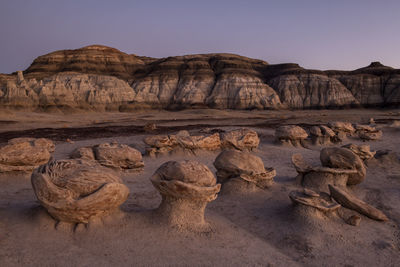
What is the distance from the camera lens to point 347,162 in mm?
6305

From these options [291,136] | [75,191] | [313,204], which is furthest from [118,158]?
[291,136]

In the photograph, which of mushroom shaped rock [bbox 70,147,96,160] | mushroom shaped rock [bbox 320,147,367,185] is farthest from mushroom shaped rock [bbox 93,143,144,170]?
mushroom shaped rock [bbox 320,147,367,185]

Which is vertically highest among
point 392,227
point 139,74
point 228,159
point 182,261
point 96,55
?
point 96,55

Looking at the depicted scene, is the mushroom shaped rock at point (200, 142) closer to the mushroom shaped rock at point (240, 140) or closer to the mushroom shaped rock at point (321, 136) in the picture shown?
the mushroom shaped rock at point (240, 140)

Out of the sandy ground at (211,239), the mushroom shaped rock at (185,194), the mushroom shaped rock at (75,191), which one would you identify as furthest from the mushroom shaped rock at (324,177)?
the mushroom shaped rock at (75,191)

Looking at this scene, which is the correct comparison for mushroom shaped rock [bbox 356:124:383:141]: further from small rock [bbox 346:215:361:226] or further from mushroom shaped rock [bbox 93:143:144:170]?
mushroom shaped rock [bbox 93:143:144:170]

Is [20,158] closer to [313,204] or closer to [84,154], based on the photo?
[84,154]

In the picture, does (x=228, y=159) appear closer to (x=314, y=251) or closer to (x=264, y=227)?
(x=264, y=227)

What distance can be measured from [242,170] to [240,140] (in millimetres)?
5070

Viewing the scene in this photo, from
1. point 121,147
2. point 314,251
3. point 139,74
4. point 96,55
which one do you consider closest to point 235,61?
point 139,74

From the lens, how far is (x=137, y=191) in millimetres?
6219

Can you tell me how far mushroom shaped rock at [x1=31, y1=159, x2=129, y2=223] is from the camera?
364cm

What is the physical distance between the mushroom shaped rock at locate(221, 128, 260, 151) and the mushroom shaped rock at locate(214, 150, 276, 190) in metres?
4.49

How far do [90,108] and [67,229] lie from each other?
144ft
